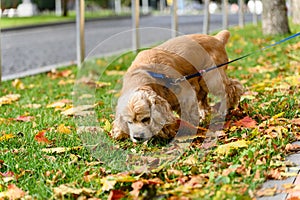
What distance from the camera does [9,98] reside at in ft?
22.0

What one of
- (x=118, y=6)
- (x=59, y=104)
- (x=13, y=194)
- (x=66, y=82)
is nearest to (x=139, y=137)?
(x=13, y=194)

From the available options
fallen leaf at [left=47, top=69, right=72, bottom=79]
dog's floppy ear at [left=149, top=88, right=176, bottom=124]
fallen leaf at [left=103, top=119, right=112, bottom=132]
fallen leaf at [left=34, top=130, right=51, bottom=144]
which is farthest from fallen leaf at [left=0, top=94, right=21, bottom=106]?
dog's floppy ear at [left=149, top=88, right=176, bottom=124]

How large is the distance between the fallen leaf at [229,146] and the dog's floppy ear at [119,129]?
0.75 metres

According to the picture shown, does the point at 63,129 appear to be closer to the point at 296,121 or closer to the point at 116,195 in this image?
the point at 116,195

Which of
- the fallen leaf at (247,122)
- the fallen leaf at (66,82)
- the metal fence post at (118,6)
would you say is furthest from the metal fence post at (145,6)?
the fallen leaf at (247,122)

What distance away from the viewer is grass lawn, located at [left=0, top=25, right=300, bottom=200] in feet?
10.6

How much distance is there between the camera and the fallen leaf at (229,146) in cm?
386

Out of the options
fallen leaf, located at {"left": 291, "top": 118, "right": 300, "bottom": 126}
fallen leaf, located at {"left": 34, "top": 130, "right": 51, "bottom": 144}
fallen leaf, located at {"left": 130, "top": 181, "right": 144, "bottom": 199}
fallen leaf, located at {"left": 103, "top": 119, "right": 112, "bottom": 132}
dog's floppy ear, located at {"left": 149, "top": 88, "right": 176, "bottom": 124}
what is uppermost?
dog's floppy ear, located at {"left": 149, "top": 88, "right": 176, "bottom": 124}

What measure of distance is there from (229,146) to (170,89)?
0.75 meters

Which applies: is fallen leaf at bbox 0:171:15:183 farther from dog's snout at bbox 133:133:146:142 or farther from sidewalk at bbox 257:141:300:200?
sidewalk at bbox 257:141:300:200

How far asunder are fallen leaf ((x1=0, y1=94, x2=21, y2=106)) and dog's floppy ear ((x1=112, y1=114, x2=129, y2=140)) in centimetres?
251

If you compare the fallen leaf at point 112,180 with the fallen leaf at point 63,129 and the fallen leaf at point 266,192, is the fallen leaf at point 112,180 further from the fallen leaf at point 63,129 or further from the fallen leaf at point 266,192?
the fallen leaf at point 63,129

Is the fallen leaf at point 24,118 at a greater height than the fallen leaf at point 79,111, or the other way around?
the fallen leaf at point 79,111

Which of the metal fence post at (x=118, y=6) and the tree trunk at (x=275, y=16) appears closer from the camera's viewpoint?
the tree trunk at (x=275, y=16)
